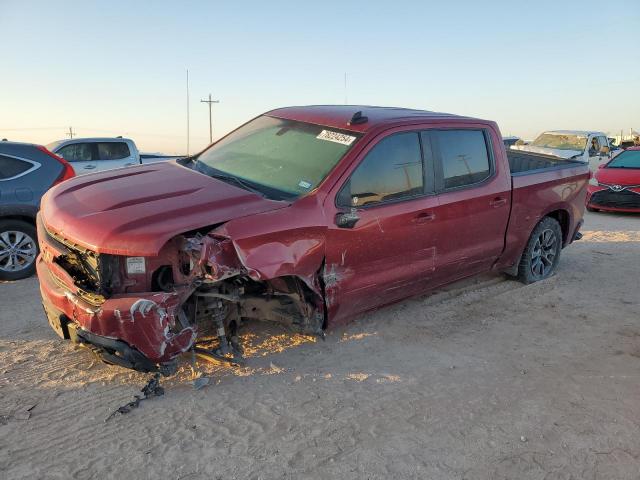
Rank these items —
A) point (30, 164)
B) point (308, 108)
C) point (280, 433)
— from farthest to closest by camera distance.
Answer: point (30, 164) < point (308, 108) < point (280, 433)

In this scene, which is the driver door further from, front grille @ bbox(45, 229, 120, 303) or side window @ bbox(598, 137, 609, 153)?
side window @ bbox(598, 137, 609, 153)

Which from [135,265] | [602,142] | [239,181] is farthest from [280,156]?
[602,142]

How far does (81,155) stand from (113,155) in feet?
2.23

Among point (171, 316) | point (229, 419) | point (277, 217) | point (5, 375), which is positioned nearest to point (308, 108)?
point (277, 217)

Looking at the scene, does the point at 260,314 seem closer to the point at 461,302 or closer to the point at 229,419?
the point at 229,419

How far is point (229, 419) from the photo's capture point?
124 inches

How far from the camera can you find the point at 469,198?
4.72 meters

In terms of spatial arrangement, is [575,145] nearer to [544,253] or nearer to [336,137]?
[544,253]

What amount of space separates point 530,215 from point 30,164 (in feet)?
18.7

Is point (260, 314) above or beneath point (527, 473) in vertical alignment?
above

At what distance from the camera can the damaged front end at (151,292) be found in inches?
123

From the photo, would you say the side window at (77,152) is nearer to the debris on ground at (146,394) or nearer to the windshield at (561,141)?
the debris on ground at (146,394)

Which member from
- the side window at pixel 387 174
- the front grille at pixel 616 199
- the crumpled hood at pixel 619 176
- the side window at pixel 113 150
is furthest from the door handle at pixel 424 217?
the side window at pixel 113 150

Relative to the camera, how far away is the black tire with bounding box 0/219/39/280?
5875mm
